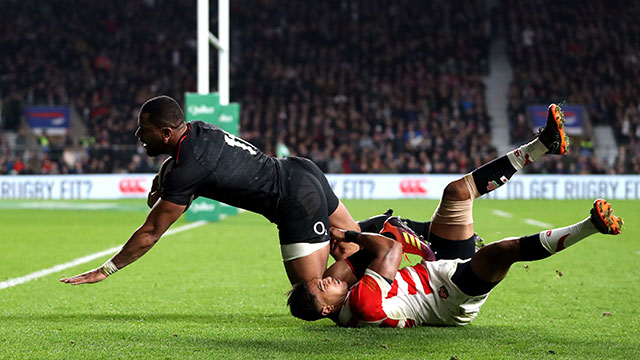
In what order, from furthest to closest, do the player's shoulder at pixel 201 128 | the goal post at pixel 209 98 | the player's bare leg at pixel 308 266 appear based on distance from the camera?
the goal post at pixel 209 98 < the player's bare leg at pixel 308 266 < the player's shoulder at pixel 201 128

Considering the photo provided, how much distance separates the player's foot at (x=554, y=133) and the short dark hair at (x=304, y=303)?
2090mm

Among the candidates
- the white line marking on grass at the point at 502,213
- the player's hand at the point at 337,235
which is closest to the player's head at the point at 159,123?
the player's hand at the point at 337,235

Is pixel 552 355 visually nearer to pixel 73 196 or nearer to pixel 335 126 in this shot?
pixel 73 196

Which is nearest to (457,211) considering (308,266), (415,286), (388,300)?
(415,286)

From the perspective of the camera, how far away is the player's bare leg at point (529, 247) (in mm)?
4613

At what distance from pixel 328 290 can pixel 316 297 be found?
0.13m

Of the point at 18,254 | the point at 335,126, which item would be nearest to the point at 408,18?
the point at 335,126

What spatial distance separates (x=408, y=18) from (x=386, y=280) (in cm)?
3168

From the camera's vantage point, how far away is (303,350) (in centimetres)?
457

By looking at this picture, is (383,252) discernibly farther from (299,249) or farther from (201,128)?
(201,128)

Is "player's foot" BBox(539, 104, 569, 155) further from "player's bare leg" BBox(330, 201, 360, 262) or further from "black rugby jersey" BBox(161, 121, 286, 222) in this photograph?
"black rugby jersey" BBox(161, 121, 286, 222)

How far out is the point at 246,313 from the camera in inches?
238

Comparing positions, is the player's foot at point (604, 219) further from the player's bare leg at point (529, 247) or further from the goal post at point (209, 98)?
the goal post at point (209, 98)

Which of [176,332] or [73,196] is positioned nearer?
[176,332]
